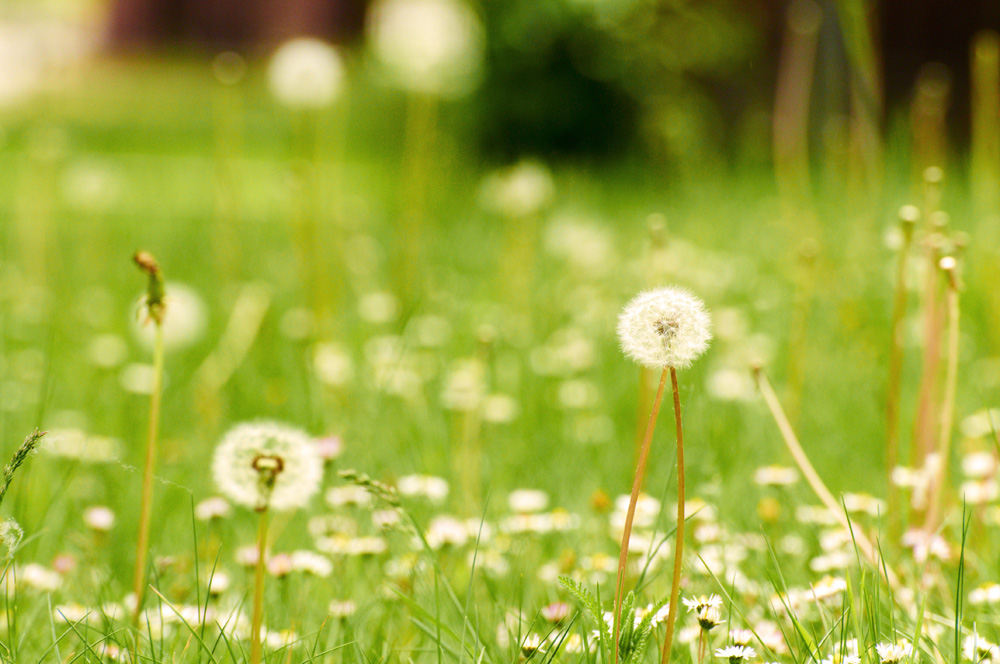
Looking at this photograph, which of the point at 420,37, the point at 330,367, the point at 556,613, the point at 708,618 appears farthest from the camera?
the point at 420,37

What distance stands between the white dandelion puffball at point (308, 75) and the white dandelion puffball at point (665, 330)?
148 cm

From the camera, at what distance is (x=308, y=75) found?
215 centimetres

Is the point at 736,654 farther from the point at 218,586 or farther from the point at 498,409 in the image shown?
the point at 498,409

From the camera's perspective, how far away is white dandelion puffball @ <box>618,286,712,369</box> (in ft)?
2.47

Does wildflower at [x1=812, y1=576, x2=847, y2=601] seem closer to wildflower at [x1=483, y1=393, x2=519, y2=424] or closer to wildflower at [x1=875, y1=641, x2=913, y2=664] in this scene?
wildflower at [x1=875, y1=641, x2=913, y2=664]

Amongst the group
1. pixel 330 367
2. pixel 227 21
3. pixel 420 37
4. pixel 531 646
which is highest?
pixel 227 21

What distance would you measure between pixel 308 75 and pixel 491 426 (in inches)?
35.4

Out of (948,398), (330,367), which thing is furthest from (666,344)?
(330,367)

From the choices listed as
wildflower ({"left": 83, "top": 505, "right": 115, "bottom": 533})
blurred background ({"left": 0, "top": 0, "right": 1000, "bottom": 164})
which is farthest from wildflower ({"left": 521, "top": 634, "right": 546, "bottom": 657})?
blurred background ({"left": 0, "top": 0, "right": 1000, "bottom": 164})

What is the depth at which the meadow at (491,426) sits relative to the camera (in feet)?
3.25

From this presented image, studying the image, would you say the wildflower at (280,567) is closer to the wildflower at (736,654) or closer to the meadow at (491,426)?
the meadow at (491,426)

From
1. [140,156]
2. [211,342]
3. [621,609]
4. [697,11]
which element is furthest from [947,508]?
[140,156]

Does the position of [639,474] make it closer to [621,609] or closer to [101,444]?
[621,609]

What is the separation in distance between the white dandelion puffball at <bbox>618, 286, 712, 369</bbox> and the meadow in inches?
8.3
